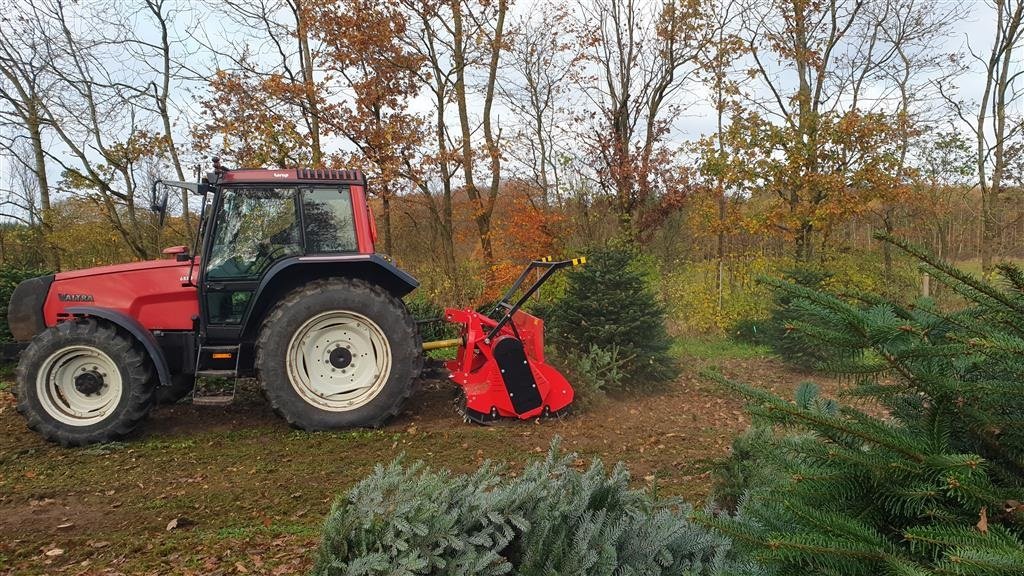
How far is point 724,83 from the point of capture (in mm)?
14688

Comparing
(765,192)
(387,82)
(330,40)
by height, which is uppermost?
(330,40)

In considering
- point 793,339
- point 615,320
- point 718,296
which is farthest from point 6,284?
point 718,296

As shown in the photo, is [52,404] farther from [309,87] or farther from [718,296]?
[718,296]

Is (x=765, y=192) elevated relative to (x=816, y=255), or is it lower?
elevated

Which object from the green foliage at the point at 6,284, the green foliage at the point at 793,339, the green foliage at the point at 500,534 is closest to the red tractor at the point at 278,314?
the green foliage at the point at 6,284

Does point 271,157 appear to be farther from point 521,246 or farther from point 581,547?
point 581,547

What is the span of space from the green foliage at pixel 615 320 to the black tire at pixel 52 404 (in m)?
4.31

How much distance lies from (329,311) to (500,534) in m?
3.97

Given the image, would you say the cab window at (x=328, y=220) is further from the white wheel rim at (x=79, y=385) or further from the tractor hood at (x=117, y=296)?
the white wheel rim at (x=79, y=385)

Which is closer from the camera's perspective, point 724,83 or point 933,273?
point 933,273

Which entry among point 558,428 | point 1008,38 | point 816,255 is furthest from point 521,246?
point 1008,38

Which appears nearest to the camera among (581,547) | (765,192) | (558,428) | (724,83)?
(581,547)

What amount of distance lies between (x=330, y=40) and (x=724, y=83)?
29.1 feet

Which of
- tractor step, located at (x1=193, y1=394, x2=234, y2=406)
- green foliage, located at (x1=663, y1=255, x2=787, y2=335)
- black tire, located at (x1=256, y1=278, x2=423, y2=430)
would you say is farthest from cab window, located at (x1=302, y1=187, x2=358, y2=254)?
green foliage, located at (x1=663, y1=255, x2=787, y2=335)
